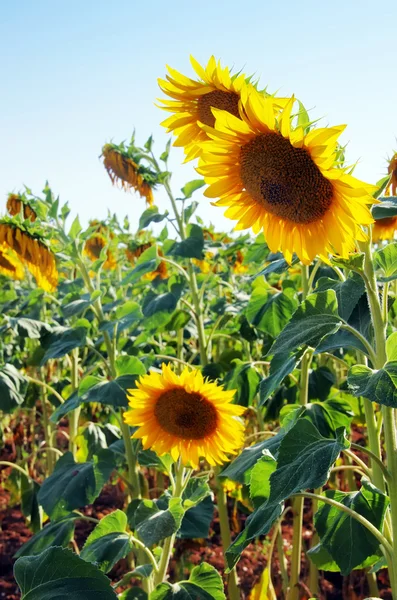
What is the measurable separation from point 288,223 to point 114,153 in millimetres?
1828

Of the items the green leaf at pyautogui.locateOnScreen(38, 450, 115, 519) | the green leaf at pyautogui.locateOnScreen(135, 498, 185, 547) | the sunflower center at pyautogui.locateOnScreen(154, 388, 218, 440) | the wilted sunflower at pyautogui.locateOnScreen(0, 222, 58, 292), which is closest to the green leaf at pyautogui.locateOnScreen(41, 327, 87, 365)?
the wilted sunflower at pyautogui.locateOnScreen(0, 222, 58, 292)

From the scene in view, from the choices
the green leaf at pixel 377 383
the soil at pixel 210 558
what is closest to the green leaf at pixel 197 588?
the soil at pixel 210 558

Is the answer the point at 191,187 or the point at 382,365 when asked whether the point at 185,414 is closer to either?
the point at 382,365

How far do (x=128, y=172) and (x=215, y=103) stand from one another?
4.87 ft

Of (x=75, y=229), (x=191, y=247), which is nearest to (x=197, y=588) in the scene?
(x=191, y=247)

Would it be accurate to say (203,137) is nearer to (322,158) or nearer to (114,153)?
(322,158)

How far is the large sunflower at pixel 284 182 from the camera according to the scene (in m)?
1.09

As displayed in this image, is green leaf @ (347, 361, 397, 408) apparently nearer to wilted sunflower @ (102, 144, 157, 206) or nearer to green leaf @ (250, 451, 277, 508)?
green leaf @ (250, 451, 277, 508)

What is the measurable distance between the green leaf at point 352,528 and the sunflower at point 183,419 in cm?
45

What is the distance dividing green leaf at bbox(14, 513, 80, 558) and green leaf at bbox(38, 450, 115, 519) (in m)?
0.03

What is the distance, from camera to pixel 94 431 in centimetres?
235

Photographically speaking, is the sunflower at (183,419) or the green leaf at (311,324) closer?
the green leaf at (311,324)

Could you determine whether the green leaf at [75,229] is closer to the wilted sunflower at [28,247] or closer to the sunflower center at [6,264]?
the wilted sunflower at [28,247]

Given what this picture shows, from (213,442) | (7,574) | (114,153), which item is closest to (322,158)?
(213,442)
